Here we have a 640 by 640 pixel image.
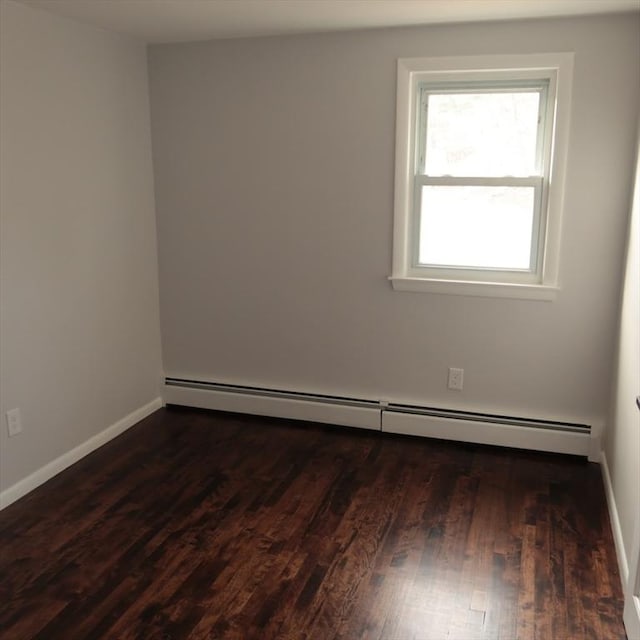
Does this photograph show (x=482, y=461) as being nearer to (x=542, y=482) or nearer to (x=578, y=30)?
(x=542, y=482)

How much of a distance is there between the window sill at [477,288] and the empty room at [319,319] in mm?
17

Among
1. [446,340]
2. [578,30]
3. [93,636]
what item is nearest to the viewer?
[93,636]

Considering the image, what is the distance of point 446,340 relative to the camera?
11.8ft

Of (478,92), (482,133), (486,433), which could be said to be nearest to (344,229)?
(482,133)

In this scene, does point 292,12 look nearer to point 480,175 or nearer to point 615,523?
point 480,175

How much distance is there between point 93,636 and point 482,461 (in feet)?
6.89

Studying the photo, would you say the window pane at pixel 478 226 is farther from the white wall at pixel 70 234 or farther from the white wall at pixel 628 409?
the white wall at pixel 70 234

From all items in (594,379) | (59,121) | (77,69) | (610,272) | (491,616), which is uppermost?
(77,69)

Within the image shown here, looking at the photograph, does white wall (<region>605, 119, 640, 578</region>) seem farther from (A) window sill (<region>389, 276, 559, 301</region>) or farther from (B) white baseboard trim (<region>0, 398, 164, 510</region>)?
(B) white baseboard trim (<region>0, 398, 164, 510</region>)

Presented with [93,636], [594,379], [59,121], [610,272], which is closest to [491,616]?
[93,636]

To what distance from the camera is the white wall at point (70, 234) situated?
2891mm

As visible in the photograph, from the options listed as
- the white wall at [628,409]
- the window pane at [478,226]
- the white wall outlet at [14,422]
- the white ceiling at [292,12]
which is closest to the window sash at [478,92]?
the window pane at [478,226]

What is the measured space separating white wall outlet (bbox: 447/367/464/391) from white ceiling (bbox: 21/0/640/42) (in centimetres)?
181

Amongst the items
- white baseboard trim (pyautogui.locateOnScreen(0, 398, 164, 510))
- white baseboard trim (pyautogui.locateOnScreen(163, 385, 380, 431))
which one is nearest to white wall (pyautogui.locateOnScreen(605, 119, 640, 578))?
white baseboard trim (pyautogui.locateOnScreen(163, 385, 380, 431))
